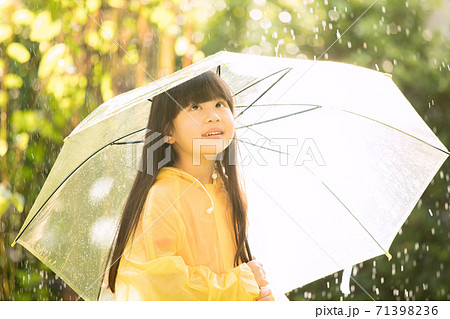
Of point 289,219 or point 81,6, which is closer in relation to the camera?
point 289,219

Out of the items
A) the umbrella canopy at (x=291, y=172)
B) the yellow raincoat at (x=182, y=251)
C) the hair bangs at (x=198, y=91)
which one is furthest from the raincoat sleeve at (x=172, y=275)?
the hair bangs at (x=198, y=91)

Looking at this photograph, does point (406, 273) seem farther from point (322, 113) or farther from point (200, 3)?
point (200, 3)

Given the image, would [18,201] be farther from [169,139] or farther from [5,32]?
[169,139]

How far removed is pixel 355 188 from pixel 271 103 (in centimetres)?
35

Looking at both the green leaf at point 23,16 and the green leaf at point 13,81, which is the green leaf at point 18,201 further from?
the green leaf at point 23,16

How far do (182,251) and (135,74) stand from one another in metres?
1.62

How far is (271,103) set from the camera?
162 centimetres

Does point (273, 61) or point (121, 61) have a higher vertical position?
point (121, 61)

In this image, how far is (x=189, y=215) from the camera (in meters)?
1.47

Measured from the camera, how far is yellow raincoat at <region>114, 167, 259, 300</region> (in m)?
1.33

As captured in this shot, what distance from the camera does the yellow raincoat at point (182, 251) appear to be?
52.3 inches
